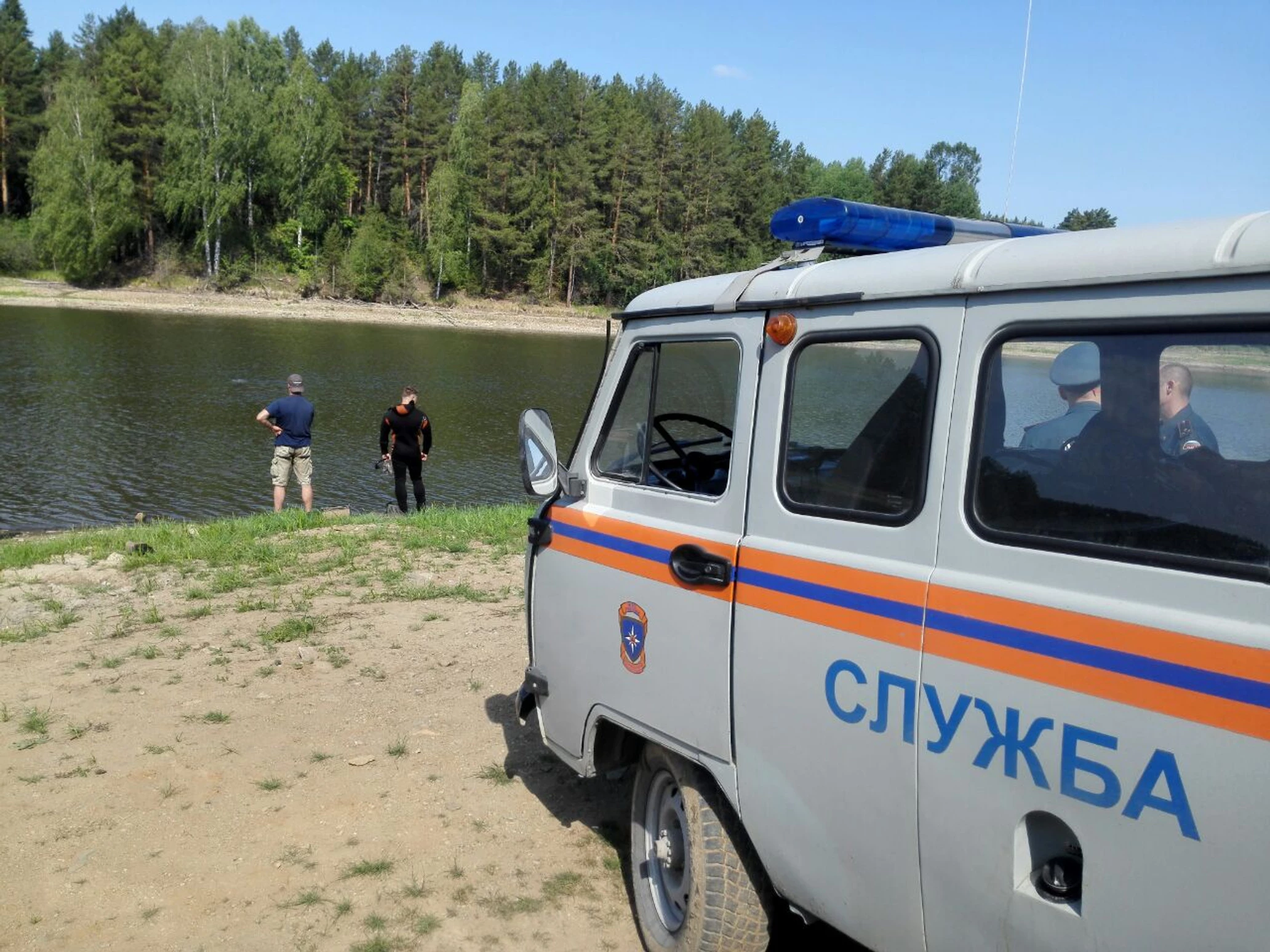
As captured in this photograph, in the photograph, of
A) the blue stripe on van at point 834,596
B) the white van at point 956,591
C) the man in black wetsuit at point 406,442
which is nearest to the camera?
the white van at point 956,591

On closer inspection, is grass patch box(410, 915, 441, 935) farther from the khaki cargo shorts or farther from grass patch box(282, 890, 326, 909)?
the khaki cargo shorts

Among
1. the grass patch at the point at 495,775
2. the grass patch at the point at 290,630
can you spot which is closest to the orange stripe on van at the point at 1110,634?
the grass patch at the point at 495,775

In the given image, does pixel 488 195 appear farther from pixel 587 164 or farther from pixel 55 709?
pixel 55 709

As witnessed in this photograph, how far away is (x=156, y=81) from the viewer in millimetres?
76250

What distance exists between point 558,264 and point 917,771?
79.8m

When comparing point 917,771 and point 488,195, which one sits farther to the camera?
point 488,195

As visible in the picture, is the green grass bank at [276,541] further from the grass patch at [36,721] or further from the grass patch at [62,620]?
the grass patch at [36,721]

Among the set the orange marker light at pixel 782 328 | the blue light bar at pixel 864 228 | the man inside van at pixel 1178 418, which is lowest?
the man inside van at pixel 1178 418

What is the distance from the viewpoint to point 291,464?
49.7 ft

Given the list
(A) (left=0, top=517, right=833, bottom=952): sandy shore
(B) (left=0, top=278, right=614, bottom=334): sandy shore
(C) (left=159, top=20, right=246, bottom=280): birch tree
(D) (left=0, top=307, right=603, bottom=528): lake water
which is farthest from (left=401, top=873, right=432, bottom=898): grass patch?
(C) (left=159, top=20, right=246, bottom=280): birch tree

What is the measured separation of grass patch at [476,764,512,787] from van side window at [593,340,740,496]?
2.23 meters

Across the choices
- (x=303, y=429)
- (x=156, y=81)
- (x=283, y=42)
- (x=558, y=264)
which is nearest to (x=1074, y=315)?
(x=303, y=429)

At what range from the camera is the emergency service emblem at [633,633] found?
13.3 ft

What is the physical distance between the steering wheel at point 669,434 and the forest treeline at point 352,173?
55651 millimetres
